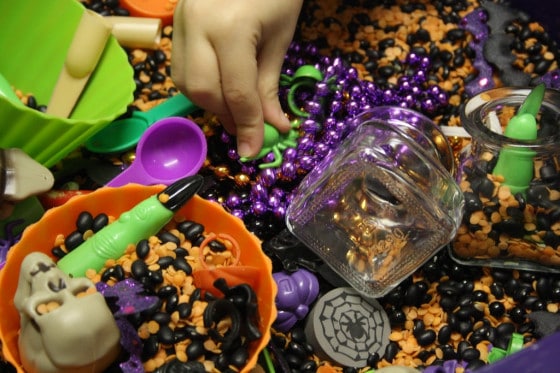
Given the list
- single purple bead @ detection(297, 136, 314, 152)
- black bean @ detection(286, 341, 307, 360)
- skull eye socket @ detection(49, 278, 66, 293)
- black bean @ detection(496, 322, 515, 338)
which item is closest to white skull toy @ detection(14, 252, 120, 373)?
skull eye socket @ detection(49, 278, 66, 293)

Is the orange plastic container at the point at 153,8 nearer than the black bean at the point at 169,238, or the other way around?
the black bean at the point at 169,238

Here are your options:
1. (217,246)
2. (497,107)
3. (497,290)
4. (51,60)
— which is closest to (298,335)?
(217,246)

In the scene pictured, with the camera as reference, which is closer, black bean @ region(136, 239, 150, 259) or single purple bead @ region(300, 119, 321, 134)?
black bean @ region(136, 239, 150, 259)

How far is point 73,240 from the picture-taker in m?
0.74

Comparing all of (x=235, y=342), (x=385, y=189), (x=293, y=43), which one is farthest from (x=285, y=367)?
(x=293, y=43)

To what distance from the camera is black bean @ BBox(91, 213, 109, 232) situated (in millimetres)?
750

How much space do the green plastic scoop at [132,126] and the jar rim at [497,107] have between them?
355 millimetres

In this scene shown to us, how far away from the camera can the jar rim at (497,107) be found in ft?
2.39

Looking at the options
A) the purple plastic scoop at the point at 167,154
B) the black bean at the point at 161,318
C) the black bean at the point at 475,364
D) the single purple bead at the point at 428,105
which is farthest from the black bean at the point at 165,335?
the single purple bead at the point at 428,105

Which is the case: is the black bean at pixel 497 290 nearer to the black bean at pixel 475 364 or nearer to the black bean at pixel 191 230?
the black bean at pixel 475 364

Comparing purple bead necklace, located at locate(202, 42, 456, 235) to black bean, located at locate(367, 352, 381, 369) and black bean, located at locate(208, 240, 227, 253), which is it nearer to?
black bean, located at locate(208, 240, 227, 253)

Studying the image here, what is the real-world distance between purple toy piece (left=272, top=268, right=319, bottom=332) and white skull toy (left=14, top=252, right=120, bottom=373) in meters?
0.20

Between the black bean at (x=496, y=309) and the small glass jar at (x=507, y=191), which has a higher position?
the small glass jar at (x=507, y=191)

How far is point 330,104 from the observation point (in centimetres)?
87
